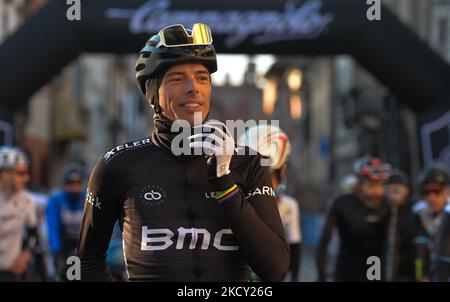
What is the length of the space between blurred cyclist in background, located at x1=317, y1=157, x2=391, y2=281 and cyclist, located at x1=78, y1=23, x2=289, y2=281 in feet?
17.1

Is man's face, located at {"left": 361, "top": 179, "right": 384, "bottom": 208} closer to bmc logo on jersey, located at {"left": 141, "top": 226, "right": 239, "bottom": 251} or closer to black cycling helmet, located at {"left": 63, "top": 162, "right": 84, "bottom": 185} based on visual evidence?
black cycling helmet, located at {"left": 63, "top": 162, "right": 84, "bottom": 185}

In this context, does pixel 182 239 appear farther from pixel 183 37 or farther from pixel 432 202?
pixel 432 202

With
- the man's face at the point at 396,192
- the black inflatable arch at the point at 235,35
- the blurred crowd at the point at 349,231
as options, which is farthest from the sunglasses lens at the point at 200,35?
the black inflatable arch at the point at 235,35

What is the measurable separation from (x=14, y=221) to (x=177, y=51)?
18.0ft

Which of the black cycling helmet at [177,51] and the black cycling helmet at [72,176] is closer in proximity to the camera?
the black cycling helmet at [177,51]

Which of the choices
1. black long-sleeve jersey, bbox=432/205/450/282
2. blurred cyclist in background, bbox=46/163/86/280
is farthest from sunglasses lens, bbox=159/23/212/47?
blurred cyclist in background, bbox=46/163/86/280

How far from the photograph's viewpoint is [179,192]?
117 inches

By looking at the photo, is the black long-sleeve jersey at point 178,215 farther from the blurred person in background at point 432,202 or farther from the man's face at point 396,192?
the man's face at point 396,192

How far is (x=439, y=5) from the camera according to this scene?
24.5 meters

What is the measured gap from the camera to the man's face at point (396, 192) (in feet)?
30.4

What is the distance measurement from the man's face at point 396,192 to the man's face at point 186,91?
6.43 metres

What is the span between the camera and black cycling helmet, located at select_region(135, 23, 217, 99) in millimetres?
2955
